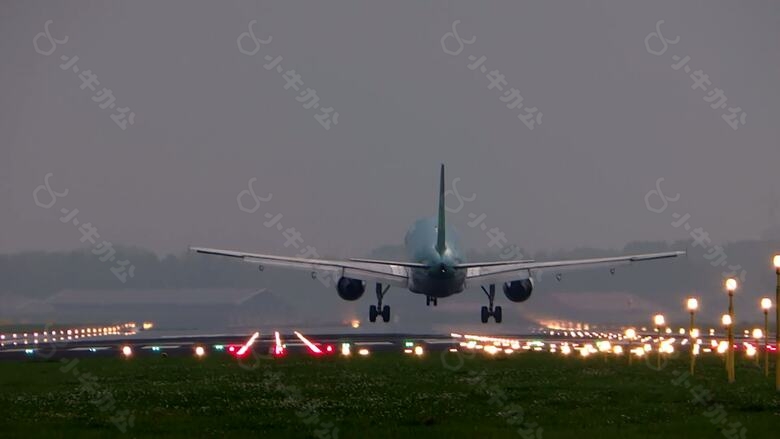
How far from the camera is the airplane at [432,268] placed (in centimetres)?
7719

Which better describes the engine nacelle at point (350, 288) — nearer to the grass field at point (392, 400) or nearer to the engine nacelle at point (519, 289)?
the engine nacelle at point (519, 289)

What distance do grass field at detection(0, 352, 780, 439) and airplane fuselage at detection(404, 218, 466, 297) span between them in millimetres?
20752

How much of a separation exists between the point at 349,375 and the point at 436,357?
539 inches

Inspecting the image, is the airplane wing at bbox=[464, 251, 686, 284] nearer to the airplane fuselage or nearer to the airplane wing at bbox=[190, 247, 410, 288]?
the airplane fuselage

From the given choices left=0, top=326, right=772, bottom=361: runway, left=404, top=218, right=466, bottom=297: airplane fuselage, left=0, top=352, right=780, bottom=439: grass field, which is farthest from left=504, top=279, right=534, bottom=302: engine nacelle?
left=0, top=352, right=780, bottom=439: grass field

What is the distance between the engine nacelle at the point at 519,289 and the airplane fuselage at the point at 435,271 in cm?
440

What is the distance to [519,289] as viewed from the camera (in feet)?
280

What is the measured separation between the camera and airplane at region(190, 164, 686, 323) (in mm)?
77188

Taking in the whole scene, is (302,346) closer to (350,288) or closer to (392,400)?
(350,288)

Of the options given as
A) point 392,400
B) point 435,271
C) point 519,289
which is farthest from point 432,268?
point 392,400

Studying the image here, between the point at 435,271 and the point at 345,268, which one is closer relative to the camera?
the point at 435,271

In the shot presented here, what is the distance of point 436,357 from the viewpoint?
61156 mm

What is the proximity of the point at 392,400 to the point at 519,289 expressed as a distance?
4875 centimetres

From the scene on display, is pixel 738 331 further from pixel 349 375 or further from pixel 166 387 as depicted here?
pixel 166 387
